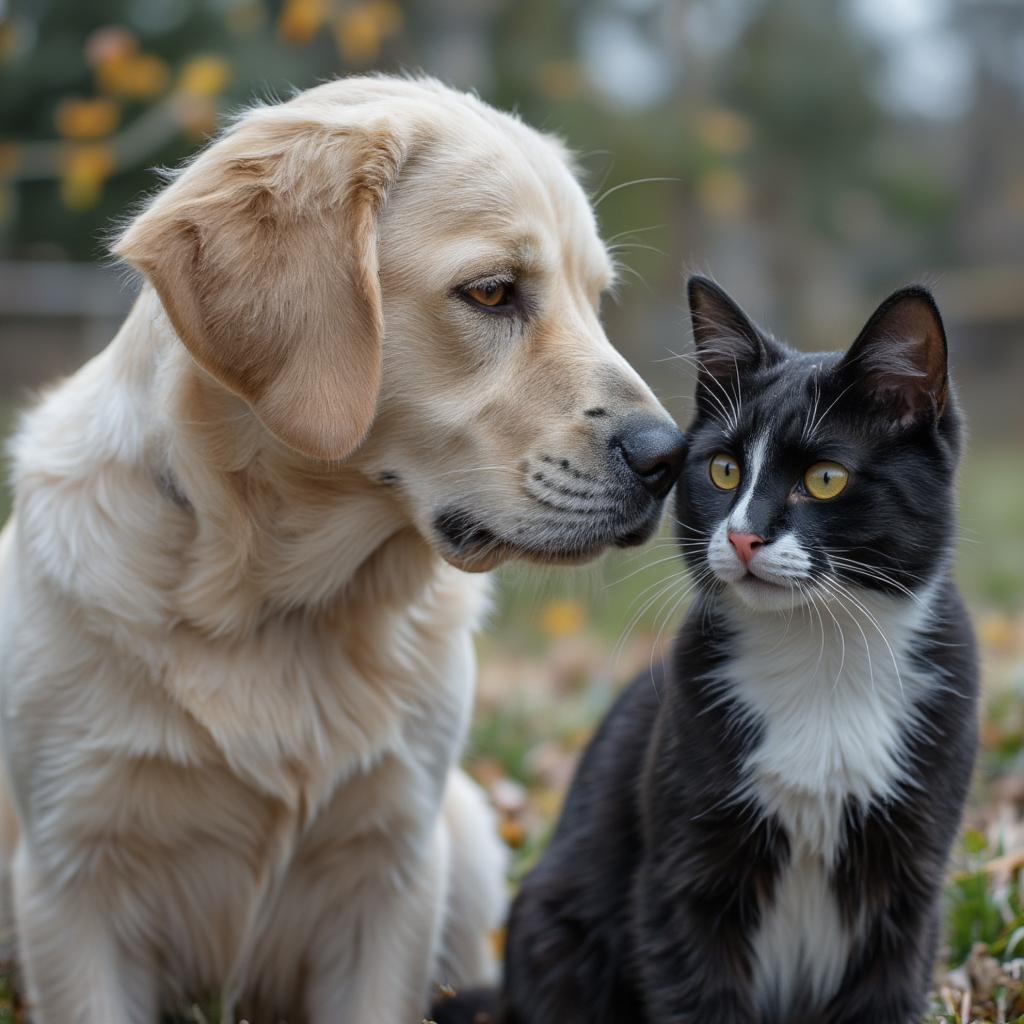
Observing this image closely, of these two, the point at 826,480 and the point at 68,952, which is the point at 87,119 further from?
the point at 826,480

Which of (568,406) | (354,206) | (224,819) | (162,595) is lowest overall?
(224,819)

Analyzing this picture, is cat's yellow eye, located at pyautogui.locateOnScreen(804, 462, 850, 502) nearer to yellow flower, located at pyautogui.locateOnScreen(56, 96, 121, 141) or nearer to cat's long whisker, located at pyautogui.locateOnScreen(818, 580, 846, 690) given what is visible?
cat's long whisker, located at pyautogui.locateOnScreen(818, 580, 846, 690)

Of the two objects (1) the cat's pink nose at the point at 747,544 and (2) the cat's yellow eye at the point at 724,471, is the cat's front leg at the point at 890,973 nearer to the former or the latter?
(1) the cat's pink nose at the point at 747,544

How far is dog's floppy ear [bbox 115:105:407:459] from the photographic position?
2436 millimetres

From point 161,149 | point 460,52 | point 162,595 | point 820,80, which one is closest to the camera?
point 162,595

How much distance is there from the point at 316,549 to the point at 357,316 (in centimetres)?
55

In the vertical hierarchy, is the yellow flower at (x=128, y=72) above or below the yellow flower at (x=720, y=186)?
above

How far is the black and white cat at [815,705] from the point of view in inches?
96.3

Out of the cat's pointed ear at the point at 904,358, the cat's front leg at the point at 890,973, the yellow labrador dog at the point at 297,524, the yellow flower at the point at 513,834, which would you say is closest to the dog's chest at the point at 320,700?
the yellow labrador dog at the point at 297,524

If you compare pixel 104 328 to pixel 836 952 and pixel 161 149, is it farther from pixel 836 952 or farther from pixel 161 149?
pixel 836 952

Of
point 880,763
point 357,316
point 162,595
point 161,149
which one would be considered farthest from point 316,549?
point 161,149

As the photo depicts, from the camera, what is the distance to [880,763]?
8.18 feet

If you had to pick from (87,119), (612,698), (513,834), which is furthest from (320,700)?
(87,119)

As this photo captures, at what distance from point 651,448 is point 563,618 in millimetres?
3991
